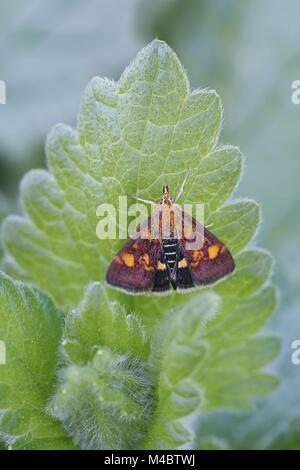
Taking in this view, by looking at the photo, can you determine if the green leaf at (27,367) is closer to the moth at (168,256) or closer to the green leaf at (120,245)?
the green leaf at (120,245)

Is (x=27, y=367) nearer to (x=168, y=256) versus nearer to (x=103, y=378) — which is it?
(x=103, y=378)

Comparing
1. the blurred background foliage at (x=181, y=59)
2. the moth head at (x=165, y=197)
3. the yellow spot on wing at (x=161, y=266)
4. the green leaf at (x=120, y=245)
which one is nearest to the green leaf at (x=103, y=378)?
the green leaf at (x=120, y=245)

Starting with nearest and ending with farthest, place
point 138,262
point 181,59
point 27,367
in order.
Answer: point 27,367, point 138,262, point 181,59

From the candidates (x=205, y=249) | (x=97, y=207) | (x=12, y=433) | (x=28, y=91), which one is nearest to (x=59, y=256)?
(x=97, y=207)

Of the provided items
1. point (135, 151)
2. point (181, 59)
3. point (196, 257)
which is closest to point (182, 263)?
point (196, 257)

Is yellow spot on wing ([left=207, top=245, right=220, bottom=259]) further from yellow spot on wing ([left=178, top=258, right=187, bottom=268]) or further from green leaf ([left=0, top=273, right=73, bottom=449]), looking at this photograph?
green leaf ([left=0, top=273, right=73, bottom=449])

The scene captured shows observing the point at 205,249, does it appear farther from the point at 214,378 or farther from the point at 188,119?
the point at 214,378
